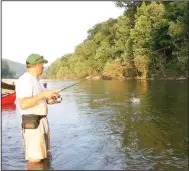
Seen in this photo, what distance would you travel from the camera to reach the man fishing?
4.52 metres

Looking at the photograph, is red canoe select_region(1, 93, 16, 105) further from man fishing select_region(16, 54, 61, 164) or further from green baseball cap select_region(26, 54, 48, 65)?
green baseball cap select_region(26, 54, 48, 65)

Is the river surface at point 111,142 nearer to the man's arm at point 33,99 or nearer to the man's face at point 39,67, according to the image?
the man's arm at point 33,99

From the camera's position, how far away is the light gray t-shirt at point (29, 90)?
14.7 feet

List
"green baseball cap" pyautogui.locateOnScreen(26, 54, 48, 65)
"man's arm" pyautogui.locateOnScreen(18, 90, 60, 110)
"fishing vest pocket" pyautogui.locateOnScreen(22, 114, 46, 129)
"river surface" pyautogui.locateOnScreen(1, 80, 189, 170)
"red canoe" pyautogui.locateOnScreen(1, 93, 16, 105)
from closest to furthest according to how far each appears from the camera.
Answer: "man's arm" pyautogui.locateOnScreen(18, 90, 60, 110), "fishing vest pocket" pyautogui.locateOnScreen(22, 114, 46, 129), "green baseball cap" pyautogui.locateOnScreen(26, 54, 48, 65), "river surface" pyautogui.locateOnScreen(1, 80, 189, 170), "red canoe" pyautogui.locateOnScreen(1, 93, 16, 105)

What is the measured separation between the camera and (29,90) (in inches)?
178

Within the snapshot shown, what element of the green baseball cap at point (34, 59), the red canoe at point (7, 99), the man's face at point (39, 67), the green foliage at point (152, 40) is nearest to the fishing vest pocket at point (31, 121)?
the man's face at point (39, 67)

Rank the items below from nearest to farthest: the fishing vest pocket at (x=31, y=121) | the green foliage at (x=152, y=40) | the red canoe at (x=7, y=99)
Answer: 1. the fishing vest pocket at (x=31, y=121)
2. the red canoe at (x=7, y=99)
3. the green foliage at (x=152, y=40)

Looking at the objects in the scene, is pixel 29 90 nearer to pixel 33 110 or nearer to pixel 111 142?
pixel 33 110

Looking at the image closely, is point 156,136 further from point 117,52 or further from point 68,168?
point 117,52

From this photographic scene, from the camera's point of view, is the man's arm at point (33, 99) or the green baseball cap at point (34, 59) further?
the green baseball cap at point (34, 59)

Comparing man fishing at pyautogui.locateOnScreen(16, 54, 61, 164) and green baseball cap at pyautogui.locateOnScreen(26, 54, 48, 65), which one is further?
green baseball cap at pyautogui.locateOnScreen(26, 54, 48, 65)

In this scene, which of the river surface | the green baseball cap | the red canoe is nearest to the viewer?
the green baseball cap

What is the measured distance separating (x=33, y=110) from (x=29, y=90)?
1.08 feet

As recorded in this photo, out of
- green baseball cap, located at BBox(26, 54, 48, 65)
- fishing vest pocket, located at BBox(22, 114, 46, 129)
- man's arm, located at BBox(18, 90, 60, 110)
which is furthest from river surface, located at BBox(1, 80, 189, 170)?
green baseball cap, located at BBox(26, 54, 48, 65)
